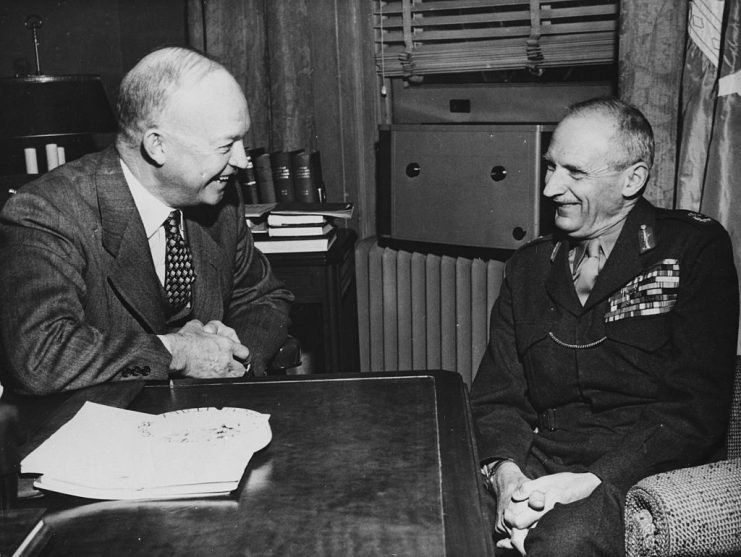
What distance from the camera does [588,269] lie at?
1833mm

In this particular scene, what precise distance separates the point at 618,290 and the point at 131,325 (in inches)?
43.7

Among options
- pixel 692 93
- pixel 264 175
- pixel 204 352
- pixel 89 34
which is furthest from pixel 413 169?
pixel 89 34

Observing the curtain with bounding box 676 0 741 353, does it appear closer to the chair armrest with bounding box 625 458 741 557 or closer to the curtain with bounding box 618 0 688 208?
the curtain with bounding box 618 0 688 208

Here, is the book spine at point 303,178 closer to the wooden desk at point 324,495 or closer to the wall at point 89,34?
the wall at point 89,34

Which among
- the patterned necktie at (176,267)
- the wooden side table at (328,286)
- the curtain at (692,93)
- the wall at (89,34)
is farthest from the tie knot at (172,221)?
the wall at (89,34)

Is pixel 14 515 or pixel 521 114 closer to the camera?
pixel 14 515

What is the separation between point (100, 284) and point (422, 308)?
161 cm

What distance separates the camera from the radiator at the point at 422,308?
3039 millimetres

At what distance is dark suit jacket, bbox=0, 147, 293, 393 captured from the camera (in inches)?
60.5

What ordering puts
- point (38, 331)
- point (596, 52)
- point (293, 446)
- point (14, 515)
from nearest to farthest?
point (14, 515) < point (293, 446) < point (38, 331) < point (596, 52)

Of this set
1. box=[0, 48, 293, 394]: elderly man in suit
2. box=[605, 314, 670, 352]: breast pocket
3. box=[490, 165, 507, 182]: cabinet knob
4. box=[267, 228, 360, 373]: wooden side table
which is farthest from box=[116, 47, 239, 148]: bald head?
box=[490, 165, 507, 182]: cabinet knob

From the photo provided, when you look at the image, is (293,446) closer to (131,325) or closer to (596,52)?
(131,325)

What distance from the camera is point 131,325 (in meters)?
1.82

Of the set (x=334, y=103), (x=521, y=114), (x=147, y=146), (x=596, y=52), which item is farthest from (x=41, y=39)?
(x=596, y=52)
